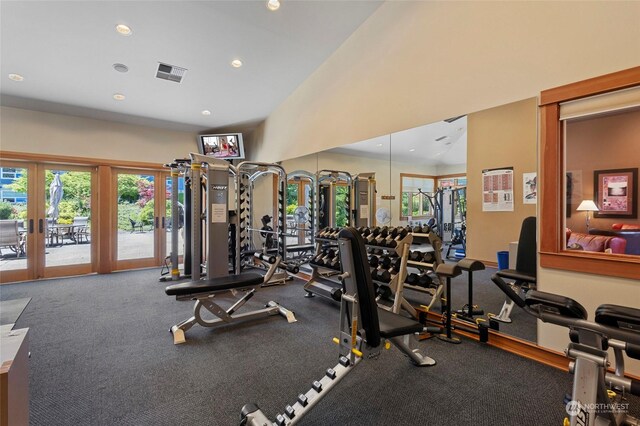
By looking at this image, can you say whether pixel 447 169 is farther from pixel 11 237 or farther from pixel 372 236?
pixel 11 237

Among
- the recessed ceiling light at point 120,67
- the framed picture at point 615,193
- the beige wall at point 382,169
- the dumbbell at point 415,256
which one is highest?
the recessed ceiling light at point 120,67

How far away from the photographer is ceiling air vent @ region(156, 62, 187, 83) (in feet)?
13.7

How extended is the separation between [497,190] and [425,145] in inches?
39.2

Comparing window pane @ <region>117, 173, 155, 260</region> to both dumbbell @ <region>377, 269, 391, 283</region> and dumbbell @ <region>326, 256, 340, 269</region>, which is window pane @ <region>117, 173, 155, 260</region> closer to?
dumbbell @ <region>326, 256, 340, 269</region>

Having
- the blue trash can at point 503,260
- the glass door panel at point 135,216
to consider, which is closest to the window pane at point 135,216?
the glass door panel at point 135,216

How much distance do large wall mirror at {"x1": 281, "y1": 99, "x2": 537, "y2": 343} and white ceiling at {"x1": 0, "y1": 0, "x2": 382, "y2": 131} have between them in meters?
1.58

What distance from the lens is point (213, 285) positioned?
2.84 metres

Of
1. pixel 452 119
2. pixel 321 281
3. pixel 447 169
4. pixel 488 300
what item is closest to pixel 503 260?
pixel 488 300

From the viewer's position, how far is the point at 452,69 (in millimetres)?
2912

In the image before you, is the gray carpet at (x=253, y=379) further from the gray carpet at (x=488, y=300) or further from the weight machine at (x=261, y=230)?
the weight machine at (x=261, y=230)

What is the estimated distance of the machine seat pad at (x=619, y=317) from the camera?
1209 mm

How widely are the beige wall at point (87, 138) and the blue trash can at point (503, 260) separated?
642cm

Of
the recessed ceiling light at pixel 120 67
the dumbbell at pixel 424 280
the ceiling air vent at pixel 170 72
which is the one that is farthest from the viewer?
the ceiling air vent at pixel 170 72

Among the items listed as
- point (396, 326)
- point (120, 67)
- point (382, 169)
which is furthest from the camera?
point (120, 67)
